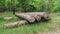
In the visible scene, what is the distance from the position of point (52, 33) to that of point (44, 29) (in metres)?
0.70

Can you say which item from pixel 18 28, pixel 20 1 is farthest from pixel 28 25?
pixel 20 1

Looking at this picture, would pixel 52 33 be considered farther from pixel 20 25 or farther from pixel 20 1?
pixel 20 1

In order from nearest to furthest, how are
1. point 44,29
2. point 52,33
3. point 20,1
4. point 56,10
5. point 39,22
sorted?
point 52,33 < point 44,29 < point 39,22 < point 20,1 < point 56,10

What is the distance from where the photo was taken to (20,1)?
13.8 metres

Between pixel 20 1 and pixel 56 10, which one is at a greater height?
pixel 20 1

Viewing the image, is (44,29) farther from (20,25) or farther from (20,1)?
(20,1)

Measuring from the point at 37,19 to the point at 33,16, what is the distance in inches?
10.4

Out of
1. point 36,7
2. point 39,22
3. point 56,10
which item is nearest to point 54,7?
point 56,10

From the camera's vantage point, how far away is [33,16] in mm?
8375

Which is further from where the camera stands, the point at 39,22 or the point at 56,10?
the point at 56,10

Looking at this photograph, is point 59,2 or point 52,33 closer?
point 52,33

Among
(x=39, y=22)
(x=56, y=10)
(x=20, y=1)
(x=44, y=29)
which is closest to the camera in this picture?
(x=44, y=29)

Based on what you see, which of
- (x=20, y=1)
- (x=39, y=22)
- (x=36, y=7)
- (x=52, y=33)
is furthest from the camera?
(x=36, y=7)

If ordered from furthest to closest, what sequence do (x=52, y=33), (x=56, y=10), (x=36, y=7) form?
1. (x=56, y=10)
2. (x=36, y=7)
3. (x=52, y=33)
